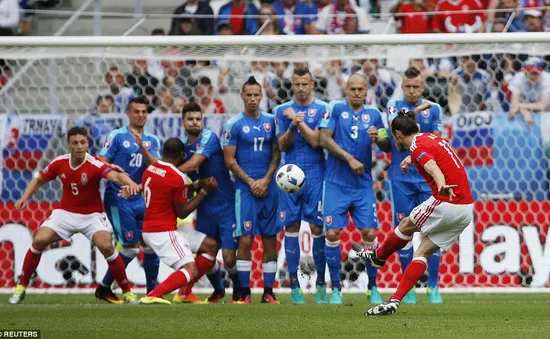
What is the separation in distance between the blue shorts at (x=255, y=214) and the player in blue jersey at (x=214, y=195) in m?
0.23

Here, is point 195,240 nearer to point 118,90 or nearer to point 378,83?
point 118,90

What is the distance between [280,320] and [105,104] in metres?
5.72

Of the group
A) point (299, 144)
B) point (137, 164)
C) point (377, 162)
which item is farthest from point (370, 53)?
point (137, 164)

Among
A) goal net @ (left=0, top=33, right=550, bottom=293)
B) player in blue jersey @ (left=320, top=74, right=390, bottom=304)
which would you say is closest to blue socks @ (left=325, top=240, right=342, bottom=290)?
player in blue jersey @ (left=320, top=74, right=390, bottom=304)

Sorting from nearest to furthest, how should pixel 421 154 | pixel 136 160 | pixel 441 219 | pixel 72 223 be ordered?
pixel 421 154 < pixel 441 219 < pixel 72 223 < pixel 136 160

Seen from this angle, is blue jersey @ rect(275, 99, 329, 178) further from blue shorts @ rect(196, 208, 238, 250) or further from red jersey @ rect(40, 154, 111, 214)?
red jersey @ rect(40, 154, 111, 214)

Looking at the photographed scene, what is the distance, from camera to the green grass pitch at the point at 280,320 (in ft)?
23.9

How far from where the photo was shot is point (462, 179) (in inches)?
350

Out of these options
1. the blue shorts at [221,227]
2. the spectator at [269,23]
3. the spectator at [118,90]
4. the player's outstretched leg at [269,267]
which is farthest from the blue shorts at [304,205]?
the spectator at [269,23]

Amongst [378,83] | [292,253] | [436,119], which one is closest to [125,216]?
[292,253]

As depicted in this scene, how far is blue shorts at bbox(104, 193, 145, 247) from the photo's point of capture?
11727mm

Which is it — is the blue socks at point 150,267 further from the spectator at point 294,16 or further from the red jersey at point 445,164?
the spectator at point 294,16

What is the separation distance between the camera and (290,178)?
10516mm

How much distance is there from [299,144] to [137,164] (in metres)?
1.90
